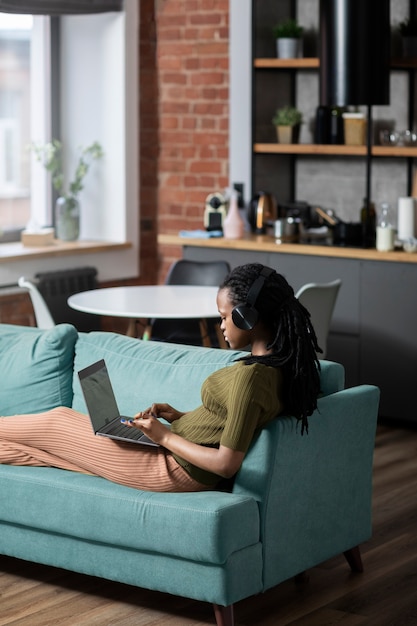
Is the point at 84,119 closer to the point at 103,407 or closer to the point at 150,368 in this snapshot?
the point at 150,368

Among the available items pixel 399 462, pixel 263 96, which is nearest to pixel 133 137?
pixel 263 96

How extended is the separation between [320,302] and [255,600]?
203 centimetres

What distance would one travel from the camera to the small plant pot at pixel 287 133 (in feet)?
22.5

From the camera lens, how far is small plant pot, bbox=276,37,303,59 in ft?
22.1

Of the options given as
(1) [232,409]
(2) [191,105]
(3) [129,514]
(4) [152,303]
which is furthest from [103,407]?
(2) [191,105]

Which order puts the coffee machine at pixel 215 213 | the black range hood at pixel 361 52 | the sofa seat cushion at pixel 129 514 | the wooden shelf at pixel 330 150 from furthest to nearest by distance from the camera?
the coffee machine at pixel 215 213 < the wooden shelf at pixel 330 150 < the black range hood at pixel 361 52 < the sofa seat cushion at pixel 129 514

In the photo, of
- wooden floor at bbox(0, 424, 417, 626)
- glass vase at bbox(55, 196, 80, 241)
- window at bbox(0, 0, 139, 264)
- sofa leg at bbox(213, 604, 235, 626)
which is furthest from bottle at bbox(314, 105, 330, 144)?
sofa leg at bbox(213, 604, 235, 626)

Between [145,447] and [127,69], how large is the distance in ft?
13.4

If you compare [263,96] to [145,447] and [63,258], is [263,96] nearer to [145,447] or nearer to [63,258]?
[63,258]

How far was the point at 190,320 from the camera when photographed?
6227 millimetres

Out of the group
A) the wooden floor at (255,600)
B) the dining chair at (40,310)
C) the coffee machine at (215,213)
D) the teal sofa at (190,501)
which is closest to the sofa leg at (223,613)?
the teal sofa at (190,501)

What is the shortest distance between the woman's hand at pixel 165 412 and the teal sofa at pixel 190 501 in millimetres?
172

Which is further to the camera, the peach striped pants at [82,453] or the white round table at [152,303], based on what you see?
the white round table at [152,303]

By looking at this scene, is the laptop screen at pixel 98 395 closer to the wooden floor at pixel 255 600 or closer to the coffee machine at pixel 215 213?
the wooden floor at pixel 255 600
